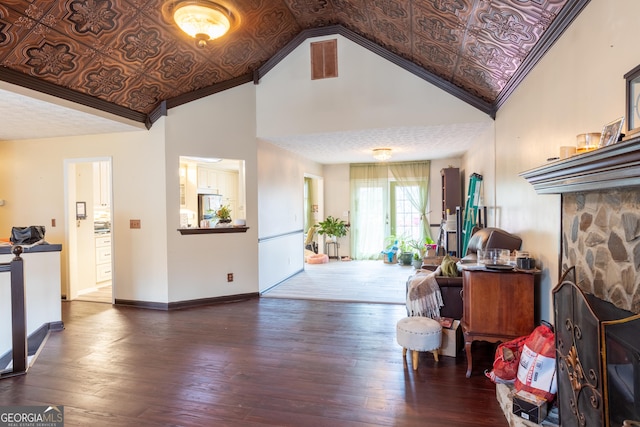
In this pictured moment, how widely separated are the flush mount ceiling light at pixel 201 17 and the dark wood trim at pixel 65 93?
4.61 ft

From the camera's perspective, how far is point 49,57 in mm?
3049

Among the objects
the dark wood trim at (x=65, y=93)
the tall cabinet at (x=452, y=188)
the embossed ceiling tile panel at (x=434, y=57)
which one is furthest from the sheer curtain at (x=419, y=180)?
the dark wood trim at (x=65, y=93)

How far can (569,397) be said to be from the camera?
5.41 ft

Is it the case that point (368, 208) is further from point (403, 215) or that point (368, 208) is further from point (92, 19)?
point (92, 19)

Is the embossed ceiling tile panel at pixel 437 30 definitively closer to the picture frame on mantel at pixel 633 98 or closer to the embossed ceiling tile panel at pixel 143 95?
the picture frame on mantel at pixel 633 98

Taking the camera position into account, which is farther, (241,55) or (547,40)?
(241,55)

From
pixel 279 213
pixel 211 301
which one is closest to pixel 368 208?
pixel 279 213

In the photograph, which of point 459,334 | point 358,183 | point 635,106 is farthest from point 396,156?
point 635,106

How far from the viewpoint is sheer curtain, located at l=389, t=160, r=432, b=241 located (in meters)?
7.73

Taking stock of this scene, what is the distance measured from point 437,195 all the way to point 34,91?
7045 mm

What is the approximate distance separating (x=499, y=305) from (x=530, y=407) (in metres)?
0.75

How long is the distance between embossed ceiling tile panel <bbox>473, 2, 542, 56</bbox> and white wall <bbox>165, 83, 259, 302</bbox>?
10.6 ft

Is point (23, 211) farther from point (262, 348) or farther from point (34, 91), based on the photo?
point (262, 348)

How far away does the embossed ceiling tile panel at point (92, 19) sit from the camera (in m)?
2.72
